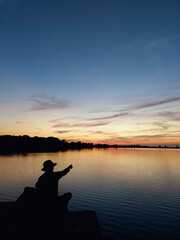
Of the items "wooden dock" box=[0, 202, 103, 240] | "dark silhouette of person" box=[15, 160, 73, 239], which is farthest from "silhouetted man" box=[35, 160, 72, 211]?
"wooden dock" box=[0, 202, 103, 240]

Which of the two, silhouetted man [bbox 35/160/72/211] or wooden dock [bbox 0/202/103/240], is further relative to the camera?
silhouetted man [bbox 35/160/72/211]

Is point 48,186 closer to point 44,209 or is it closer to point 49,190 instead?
point 49,190

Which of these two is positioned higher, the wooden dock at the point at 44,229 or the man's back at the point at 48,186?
the man's back at the point at 48,186

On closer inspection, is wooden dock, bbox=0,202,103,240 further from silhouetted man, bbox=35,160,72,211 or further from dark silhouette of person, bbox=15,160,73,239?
silhouetted man, bbox=35,160,72,211

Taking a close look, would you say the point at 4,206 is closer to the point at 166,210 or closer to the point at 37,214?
the point at 37,214

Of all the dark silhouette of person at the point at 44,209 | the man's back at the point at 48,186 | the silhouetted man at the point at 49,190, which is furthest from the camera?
the man's back at the point at 48,186

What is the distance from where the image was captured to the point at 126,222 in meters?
15.0

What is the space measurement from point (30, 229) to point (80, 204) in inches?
506

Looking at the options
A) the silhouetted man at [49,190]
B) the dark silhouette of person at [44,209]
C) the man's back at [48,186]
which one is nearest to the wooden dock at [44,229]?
the dark silhouette of person at [44,209]

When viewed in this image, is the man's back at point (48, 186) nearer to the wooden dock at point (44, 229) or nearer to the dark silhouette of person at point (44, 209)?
the dark silhouette of person at point (44, 209)

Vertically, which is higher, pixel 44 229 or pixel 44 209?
pixel 44 209

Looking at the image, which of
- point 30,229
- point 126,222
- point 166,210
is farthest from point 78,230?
point 166,210

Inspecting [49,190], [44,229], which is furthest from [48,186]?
[44,229]

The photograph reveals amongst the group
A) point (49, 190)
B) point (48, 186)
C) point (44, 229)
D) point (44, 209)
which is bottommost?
point (44, 229)
